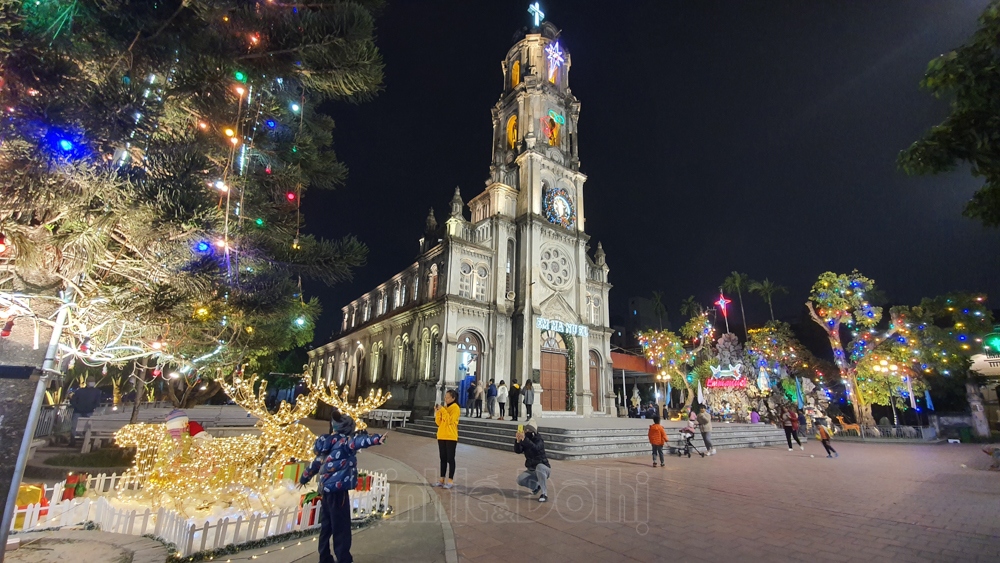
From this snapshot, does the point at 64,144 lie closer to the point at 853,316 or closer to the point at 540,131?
the point at 540,131

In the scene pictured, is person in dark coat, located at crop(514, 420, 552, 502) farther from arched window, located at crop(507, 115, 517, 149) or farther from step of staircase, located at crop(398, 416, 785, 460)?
arched window, located at crop(507, 115, 517, 149)

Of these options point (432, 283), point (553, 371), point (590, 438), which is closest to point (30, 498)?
point (590, 438)

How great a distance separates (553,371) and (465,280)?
8.43 meters

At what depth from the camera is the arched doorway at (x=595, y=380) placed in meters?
30.8

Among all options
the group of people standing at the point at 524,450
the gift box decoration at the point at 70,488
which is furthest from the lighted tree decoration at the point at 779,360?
the gift box decoration at the point at 70,488

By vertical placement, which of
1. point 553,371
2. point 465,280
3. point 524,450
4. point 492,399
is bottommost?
point 524,450

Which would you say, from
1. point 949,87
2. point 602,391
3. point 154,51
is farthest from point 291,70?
point 602,391

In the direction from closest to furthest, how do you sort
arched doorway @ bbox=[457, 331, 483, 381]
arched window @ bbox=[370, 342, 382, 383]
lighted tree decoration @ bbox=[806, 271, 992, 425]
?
arched doorway @ bbox=[457, 331, 483, 381]
lighted tree decoration @ bbox=[806, 271, 992, 425]
arched window @ bbox=[370, 342, 382, 383]

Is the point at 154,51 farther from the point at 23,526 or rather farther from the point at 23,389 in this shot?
the point at 23,526

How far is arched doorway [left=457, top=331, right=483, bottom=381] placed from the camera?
2563 centimetres

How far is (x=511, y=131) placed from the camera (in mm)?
33719

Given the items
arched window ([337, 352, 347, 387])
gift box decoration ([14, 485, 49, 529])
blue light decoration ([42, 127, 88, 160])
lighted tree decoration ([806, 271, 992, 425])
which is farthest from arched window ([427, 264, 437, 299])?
lighted tree decoration ([806, 271, 992, 425])

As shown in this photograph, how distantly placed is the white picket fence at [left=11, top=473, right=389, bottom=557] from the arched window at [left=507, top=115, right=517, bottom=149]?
3094 centimetres

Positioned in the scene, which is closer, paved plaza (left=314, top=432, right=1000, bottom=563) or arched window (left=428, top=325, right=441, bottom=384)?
paved plaza (left=314, top=432, right=1000, bottom=563)
